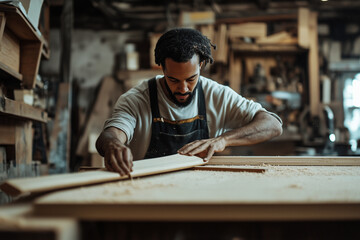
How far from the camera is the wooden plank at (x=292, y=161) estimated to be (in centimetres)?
181

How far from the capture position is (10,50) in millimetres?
2309

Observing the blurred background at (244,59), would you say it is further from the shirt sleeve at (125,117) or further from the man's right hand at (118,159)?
the man's right hand at (118,159)

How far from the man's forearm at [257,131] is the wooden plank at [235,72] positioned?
3027 mm

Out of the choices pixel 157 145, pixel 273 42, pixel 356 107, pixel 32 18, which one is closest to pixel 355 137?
pixel 356 107

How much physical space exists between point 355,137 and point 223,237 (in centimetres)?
533

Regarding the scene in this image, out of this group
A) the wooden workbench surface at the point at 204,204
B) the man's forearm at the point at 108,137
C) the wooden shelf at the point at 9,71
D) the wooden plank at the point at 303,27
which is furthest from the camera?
the wooden plank at the point at 303,27

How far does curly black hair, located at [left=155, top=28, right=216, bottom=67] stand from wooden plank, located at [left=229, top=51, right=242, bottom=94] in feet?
10.2

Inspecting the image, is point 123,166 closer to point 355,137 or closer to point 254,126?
point 254,126

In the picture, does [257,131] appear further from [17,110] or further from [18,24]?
[18,24]

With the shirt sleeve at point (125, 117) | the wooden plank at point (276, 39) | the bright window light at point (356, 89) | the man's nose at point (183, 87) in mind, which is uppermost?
the wooden plank at point (276, 39)

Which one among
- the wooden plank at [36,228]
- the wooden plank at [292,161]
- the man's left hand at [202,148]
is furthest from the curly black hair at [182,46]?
the wooden plank at [36,228]

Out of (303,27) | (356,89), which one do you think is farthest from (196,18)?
(356,89)

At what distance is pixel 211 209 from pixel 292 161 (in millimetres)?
1137

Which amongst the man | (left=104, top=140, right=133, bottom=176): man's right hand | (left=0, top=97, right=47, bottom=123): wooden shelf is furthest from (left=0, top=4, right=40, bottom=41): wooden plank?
(left=104, top=140, right=133, bottom=176): man's right hand
